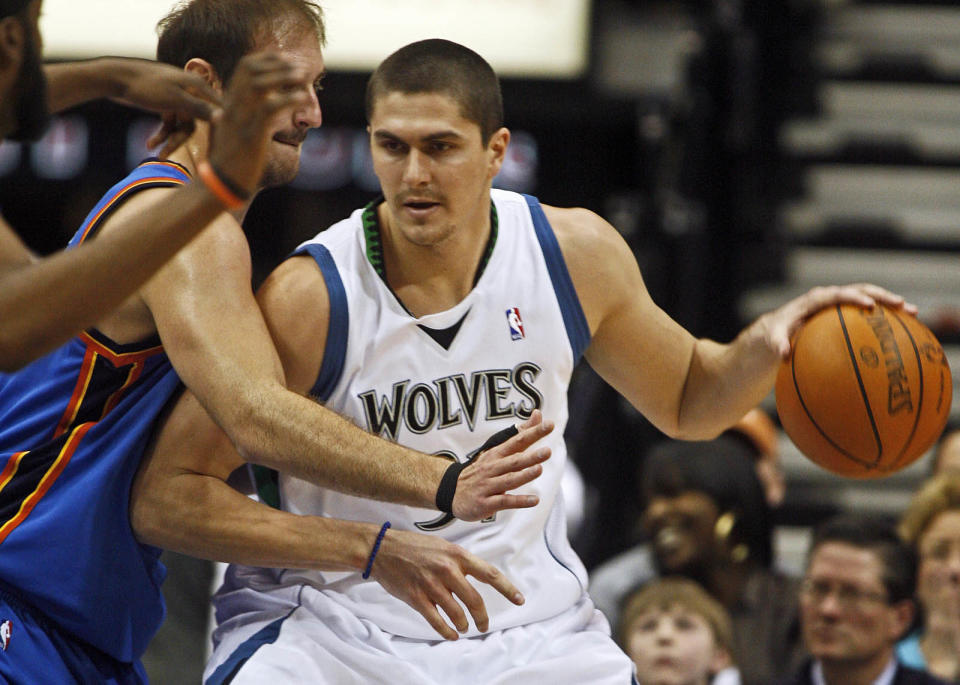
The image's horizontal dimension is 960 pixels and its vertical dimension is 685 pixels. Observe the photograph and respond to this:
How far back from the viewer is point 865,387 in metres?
3.42

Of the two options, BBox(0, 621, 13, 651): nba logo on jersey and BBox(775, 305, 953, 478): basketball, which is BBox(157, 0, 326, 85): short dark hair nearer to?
BBox(0, 621, 13, 651): nba logo on jersey

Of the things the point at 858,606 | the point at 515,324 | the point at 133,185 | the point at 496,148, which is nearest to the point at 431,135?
the point at 496,148

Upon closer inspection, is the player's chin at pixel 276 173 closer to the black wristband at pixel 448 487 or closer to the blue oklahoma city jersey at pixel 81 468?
the blue oklahoma city jersey at pixel 81 468

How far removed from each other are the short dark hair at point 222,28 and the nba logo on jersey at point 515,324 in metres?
0.87

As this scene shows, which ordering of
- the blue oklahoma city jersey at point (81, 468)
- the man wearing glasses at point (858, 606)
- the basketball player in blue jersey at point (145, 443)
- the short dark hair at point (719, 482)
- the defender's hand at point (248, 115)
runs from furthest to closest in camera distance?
the short dark hair at point (719, 482) < the man wearing glasses at point (858, 606) < the blue oklahoma city jersey at point (81, 468) < the basketball player in blue jersey at point (145, 443) < the defender's hand at point (248, 115)

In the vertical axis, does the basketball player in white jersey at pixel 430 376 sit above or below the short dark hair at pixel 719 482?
above

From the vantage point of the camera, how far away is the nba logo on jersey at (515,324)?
3508mm

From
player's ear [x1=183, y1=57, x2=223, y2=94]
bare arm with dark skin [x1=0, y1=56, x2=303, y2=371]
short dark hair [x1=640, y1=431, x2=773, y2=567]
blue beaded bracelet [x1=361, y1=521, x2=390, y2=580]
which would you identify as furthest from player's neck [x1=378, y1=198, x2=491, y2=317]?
short dark hair [x1=640, y1=431, x2=773, y2=567]

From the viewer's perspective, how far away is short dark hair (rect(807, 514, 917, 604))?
4.95 m

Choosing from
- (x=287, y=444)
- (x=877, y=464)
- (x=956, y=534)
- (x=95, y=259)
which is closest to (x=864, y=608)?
(x=956, y=534)

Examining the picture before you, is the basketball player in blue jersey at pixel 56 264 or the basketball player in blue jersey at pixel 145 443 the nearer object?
the basketball player in blue jersey at pixel 56 264

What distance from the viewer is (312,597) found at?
3381mm

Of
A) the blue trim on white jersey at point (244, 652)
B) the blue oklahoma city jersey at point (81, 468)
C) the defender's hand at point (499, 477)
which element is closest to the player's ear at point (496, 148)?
the blue oklahoma city jersey at point (81, 468)

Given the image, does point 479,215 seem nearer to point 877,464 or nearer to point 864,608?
point 877,464
